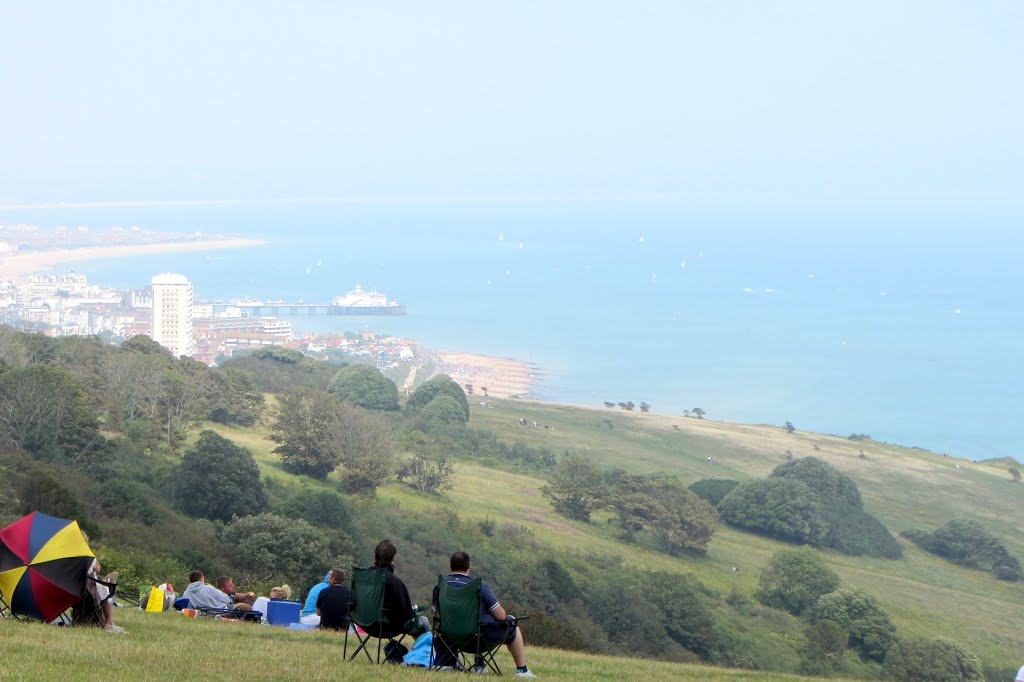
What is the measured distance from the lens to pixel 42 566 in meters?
8.58

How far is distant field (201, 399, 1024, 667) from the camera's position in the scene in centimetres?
3272

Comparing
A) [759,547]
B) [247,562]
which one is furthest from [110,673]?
[759,547]

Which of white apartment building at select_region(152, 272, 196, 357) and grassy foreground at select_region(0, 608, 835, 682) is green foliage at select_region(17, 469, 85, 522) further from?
white apartment building at select_region(152, 272, 196, 357)

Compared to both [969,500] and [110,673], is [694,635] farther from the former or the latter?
[969,500]

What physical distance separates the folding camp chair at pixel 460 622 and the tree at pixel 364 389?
4544cm

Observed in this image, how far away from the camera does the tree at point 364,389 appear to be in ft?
176

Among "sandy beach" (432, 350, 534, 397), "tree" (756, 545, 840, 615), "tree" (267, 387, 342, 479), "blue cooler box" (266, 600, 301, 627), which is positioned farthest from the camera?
"sandy beach" (432, 350, 534, 397)

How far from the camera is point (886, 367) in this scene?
4862 inches

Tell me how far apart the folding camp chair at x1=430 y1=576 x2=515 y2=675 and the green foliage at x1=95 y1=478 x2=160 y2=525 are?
15.9m

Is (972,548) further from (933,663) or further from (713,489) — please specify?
(933,663)

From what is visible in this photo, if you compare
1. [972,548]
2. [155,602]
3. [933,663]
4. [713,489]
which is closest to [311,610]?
[155,602]

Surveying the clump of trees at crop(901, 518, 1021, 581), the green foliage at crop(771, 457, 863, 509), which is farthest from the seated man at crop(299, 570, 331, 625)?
the green foliage at crop(771, 457, 863, 509)

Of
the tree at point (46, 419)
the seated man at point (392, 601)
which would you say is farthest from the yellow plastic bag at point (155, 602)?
the tree at point (46, 419)

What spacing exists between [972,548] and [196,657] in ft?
122
